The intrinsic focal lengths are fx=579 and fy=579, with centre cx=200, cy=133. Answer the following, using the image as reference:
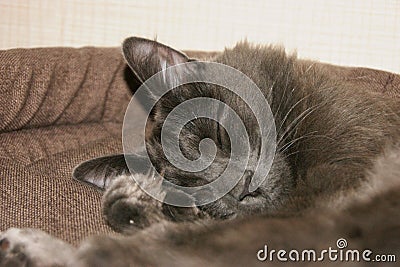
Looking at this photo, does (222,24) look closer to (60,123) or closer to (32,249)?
(60,123)

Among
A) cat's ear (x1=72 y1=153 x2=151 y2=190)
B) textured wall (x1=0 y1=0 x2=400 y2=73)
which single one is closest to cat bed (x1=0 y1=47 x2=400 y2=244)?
cat's ear (x1=72 y1=153 x2=151 y2=190)

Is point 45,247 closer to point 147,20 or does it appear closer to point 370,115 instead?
point 370,115

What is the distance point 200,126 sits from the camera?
1440 mm

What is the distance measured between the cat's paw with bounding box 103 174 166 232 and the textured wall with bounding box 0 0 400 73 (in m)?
1.19

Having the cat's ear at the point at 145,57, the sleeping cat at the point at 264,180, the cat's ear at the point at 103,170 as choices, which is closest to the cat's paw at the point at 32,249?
the sleeping cat at the point at 264,180

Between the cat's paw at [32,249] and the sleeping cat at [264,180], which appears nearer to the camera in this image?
the sleeping cat at [264,180]

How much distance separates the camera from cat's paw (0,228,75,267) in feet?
3.96

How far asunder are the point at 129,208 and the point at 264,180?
1.08 ft

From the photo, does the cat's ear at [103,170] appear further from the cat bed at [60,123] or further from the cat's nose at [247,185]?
the cat's nose at [247,185]

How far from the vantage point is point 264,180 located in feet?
4.51

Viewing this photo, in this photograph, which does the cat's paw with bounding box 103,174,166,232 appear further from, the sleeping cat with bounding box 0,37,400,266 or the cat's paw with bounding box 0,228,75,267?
the cat's paw with bounding box 0,228,75,267

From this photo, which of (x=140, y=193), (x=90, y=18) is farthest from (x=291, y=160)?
(x=90, y=18)

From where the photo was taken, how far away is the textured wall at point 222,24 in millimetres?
2383

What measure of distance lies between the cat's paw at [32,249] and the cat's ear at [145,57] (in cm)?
48
